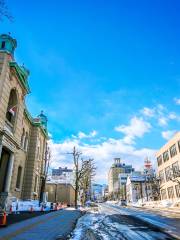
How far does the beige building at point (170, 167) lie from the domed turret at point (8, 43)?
4092 cm

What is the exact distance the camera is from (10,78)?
23.1 meters

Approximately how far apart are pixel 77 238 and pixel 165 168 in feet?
207

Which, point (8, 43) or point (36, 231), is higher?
point (8, 43)

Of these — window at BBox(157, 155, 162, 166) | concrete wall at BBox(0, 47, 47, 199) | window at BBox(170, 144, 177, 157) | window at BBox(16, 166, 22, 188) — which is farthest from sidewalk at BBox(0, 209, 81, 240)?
window at BBox(157, 155, 162, 166)

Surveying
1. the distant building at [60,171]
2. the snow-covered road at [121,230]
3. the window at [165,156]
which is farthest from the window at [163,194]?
the distant building at [60,171]

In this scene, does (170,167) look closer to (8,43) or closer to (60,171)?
(8,43)

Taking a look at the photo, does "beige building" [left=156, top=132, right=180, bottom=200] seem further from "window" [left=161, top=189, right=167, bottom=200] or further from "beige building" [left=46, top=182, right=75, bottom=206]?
"beige building" [left=46, top=182, right=75, bottom=206]

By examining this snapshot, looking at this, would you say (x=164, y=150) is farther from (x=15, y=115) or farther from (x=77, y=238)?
(x=77, y=238)

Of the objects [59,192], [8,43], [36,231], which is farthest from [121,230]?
[59,192]

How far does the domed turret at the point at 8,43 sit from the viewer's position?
974 inches

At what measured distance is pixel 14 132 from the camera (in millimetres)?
24594

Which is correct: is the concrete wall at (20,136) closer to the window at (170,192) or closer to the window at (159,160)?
the window at (170,192)

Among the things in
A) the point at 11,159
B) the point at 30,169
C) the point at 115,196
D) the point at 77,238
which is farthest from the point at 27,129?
the point at 115,196

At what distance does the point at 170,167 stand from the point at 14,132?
4816 cm
